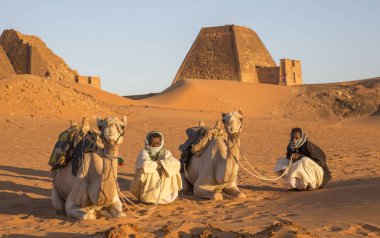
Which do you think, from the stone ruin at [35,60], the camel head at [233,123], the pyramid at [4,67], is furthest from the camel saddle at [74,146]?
the stone ruin at [35,60]

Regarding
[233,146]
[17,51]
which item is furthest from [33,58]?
[233,146]

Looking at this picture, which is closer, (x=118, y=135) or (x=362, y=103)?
(x=118, y=135)

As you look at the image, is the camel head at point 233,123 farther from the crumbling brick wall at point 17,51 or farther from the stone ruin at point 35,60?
the crumbling brick wall at point 17,51

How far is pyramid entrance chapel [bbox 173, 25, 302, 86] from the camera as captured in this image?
68812mm

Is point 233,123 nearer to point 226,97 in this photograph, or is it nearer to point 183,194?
point 183,194

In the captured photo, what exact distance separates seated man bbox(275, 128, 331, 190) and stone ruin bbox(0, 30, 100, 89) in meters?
Answer: 46.1

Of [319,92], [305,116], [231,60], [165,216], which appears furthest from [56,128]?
[231,60]

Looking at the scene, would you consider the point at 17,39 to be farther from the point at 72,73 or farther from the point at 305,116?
the point at 305,116

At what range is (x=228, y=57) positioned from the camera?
70812mm

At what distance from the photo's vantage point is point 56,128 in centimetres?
2072

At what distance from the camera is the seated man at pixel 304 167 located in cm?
963

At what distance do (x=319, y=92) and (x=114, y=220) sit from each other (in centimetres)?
4787

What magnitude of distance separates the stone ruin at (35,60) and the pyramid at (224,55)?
617 inches

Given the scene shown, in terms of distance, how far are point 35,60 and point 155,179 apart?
1968 inches
